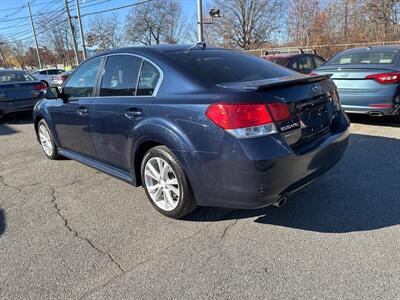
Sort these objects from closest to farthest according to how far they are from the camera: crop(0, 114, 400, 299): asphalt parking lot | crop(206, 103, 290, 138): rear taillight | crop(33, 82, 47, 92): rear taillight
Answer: crop(0, 114, 400, 299): asphalt parking lot → crop(206, 103, 290, 138): rear taillight → crop(33, 82, 47, 92): rear taillight

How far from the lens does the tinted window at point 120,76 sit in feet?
11.1

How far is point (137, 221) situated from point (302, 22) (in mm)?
42872

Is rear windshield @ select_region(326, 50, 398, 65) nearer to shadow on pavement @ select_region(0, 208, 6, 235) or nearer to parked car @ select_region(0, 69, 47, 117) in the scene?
shadow on pavement @ select_region(0, 208, 6, 235)

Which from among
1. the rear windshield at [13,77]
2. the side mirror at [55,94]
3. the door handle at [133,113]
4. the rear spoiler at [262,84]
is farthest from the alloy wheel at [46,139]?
the rear windshield at [13,77]

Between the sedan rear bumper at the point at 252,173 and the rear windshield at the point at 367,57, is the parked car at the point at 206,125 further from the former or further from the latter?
the rear windshield at the point at 367,57

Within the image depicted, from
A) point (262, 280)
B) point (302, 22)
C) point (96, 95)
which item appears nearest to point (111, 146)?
point (96, 95)

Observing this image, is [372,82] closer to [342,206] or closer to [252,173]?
[342,206]

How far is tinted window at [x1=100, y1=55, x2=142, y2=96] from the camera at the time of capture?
3381 millimetres

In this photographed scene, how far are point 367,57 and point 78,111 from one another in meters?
5.44

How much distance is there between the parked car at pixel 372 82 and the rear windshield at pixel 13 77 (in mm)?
7797

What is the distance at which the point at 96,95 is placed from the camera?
3834mm

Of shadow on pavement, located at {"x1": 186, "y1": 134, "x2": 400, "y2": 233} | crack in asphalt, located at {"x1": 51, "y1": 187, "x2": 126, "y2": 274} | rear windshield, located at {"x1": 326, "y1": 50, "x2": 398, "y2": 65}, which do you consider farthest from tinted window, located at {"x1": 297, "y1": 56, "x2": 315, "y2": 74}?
crack in asphalt, located at {"x1": 51, "y1": 187, "x2": 126, "y2": 274}

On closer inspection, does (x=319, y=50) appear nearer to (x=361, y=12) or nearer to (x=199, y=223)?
(x=361, y=12)

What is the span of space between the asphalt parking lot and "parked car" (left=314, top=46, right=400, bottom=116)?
6.21ft
